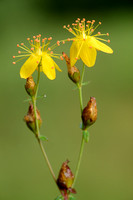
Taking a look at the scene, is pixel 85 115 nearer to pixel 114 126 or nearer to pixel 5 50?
pixel 114 126

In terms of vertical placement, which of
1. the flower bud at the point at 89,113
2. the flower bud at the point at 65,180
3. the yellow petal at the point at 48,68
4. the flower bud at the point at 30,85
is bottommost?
the flower bud at the point at 65,180

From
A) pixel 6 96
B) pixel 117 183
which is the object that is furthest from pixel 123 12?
pixel 117 183

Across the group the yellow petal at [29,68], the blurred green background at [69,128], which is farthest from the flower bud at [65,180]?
the blurred green background at [69,128]

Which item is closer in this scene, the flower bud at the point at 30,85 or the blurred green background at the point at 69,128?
the flower bud at the point at 30,85

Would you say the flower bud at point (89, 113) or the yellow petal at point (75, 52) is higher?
the yellow petal at point (75, 52)

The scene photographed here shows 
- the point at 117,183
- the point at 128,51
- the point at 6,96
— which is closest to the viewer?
the point at 117,183

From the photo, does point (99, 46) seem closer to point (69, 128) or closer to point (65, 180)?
point (65, 180)

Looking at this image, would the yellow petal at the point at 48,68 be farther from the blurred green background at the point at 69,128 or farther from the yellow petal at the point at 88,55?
the blurred green background at the point at 69,128
